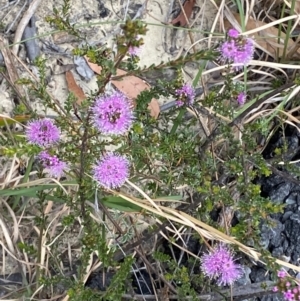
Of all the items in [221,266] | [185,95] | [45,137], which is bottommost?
[221,266]

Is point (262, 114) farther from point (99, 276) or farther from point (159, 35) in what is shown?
point (99, 276)

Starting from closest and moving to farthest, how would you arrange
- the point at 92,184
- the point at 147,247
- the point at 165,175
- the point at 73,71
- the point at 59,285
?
the point at 92,184 < the point at 165,175 < the point at 59,285 < the point at 147,247 < the point at 73,71

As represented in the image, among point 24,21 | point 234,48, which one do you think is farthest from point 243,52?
point 24,21

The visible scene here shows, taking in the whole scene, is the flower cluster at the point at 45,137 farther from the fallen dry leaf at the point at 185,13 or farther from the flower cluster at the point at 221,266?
the fallen dry leaf at the point at 185,13

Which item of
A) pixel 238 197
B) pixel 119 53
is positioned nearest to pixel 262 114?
pixel 238 197

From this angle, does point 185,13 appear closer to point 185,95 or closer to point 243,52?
point 185,95
